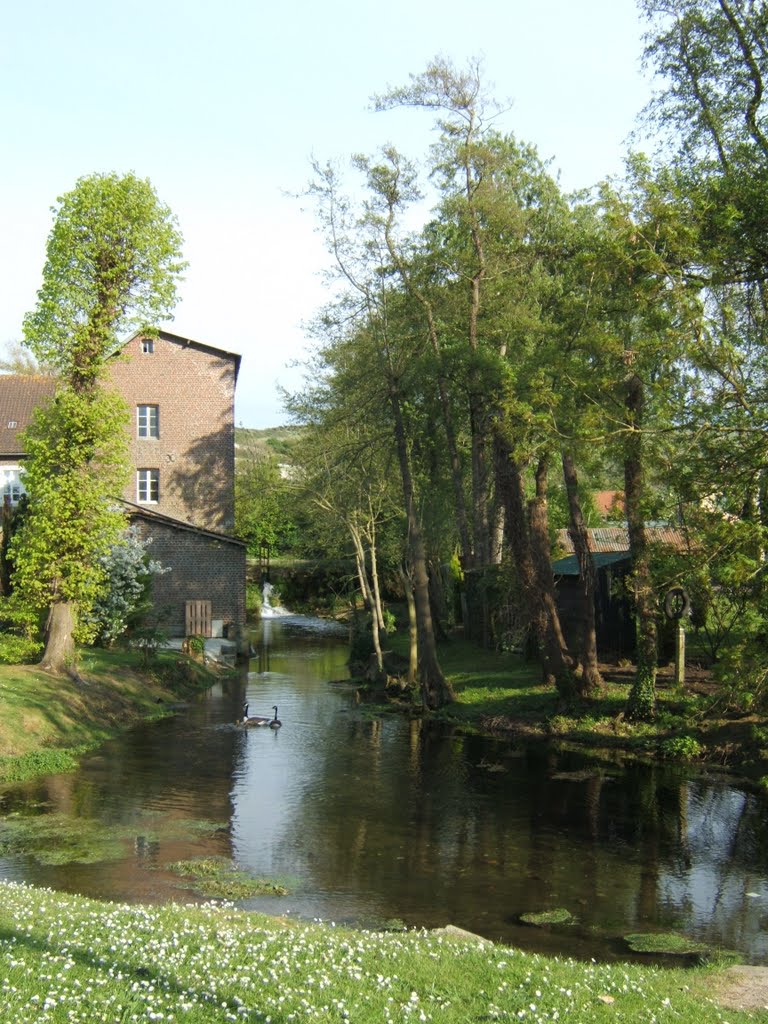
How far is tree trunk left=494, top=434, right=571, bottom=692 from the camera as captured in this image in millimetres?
27516

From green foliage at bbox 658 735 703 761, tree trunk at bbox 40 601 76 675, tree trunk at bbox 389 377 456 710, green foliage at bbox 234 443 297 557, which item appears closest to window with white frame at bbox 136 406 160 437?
green foliage at bbox 234 443 297 557

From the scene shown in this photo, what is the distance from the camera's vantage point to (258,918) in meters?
10.7

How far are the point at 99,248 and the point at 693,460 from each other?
1717cm

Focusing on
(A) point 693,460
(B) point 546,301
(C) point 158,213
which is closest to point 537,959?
(A) point 693,460

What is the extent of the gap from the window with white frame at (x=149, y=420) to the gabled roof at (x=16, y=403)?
5.17 m

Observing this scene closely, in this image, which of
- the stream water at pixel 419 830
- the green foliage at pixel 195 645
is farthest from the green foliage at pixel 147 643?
the stream water at pixel 419 830

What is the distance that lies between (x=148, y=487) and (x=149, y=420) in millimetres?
2935

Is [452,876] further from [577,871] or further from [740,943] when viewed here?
[740,943]

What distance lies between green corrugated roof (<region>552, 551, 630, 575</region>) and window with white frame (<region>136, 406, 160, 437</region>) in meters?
18.7

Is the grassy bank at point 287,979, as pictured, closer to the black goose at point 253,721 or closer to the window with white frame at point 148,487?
the black goose at point 253,721

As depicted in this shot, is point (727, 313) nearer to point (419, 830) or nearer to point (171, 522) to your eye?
point (419, 830)

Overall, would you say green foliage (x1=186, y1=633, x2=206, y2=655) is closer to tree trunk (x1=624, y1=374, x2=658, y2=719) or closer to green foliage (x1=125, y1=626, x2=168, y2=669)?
green foliage (x1=125, y1=626, x2=168, y2=669)

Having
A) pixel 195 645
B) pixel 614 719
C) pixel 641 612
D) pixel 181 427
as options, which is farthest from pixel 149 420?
pixel 614 719

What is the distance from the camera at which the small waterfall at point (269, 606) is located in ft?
209
